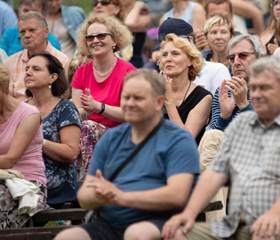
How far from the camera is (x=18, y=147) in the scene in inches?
236

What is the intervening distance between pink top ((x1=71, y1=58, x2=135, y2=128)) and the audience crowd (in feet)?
0.04

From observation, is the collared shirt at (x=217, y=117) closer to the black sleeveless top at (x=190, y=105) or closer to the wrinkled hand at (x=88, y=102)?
the black sleeveless top at (x=190, y=105)

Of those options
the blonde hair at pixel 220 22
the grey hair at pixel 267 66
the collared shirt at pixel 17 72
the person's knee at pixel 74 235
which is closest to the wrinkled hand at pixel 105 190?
the person's knee at pixel 74 235

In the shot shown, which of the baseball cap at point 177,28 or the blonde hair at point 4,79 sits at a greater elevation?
the baseball cap at point 177,28

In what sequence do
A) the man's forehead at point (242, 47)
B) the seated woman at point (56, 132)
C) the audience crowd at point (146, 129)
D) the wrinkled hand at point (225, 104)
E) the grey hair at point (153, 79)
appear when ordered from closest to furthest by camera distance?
the audience crowd at point (146, 129), the grey hair at point (153, 79), the wrinkled hand at point (225, 104), the seated woman at point (56, 132), the man's forehead at point (242, 47)

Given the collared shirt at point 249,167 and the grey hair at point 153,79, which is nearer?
the collared shirt at point 249,167

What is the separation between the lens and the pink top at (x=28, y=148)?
6.09m

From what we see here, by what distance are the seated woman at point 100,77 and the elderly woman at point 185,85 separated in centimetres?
57

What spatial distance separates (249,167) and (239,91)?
1519 mm

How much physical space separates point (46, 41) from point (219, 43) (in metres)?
2.12

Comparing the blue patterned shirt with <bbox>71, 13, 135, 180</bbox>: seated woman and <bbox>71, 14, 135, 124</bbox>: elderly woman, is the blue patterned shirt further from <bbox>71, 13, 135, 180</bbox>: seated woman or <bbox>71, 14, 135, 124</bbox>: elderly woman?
<bbox>71, 14, 135, 124</bbox>: elderly woman

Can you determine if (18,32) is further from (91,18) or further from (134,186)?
(134,186)

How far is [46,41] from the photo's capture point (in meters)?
8.64

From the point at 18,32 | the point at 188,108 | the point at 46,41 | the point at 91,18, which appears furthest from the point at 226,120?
the point at 18,32
